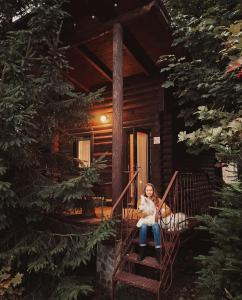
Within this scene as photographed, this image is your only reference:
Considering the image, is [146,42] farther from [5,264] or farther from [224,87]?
[5,264]

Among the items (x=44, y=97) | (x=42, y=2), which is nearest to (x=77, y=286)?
(x=44, y=97)

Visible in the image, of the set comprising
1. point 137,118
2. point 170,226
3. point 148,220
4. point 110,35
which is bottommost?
point 170,226

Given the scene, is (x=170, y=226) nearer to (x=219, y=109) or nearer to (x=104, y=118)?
(x=219, y=109)

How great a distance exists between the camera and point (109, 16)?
21.7 ft

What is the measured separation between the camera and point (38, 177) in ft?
18.6

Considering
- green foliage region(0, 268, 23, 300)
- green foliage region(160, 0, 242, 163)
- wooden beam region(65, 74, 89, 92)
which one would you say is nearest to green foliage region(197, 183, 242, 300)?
green foliage region(160, 0, 242, 163)

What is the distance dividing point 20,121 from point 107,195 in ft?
16.8

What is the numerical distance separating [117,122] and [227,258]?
3385 mm

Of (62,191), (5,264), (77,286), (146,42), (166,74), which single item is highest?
(146,42)

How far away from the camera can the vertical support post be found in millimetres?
5973

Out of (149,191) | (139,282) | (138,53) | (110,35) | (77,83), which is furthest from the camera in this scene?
(77,83)

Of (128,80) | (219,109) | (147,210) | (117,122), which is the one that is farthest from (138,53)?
(147,210)

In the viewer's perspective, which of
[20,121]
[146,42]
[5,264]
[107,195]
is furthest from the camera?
[107,195]

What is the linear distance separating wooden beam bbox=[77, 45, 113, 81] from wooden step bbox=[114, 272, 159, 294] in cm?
597
